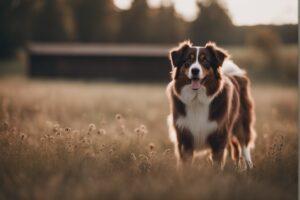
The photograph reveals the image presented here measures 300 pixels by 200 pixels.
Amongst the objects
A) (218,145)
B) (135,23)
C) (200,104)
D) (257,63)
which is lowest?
(257,63)

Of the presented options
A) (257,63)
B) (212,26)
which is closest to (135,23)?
(212,26)

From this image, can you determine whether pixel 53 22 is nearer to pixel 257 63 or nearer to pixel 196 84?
pixel 257 63

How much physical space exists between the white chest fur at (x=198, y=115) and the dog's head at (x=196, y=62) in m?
0.16

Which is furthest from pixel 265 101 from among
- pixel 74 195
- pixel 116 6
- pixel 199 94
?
pixel 116 6

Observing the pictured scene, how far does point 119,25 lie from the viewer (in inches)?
1458

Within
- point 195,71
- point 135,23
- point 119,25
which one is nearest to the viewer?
point 195,71

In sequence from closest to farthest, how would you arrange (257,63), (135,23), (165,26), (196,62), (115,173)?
1. (115,173)
2. (196,62)
3. (257,63)
4. (135,23)
5. (165,26)

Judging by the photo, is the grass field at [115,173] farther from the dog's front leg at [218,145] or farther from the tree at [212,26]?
the tree at [212,26]

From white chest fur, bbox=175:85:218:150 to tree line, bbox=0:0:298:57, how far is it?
23.9 metres

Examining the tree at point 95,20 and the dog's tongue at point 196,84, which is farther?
the tree at point 95,20

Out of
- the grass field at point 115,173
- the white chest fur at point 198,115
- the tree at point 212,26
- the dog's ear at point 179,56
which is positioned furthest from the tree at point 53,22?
the white chest fur at point 198,115

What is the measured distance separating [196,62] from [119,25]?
103 ft

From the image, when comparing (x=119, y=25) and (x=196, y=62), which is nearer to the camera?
(x=196, y=62)

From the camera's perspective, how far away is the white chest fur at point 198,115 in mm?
6477
